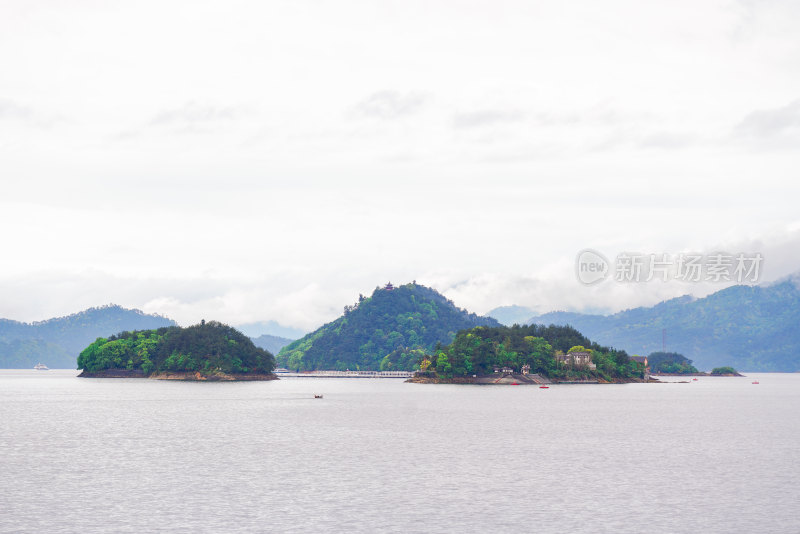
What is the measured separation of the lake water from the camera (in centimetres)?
5303

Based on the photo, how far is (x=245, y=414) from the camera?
143500 mm

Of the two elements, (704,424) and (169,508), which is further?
(704,424)

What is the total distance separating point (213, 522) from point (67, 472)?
2660cm

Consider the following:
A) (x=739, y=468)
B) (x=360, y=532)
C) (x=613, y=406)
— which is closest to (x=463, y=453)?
(x=739, y=468)

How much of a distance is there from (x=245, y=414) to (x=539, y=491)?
8870cm

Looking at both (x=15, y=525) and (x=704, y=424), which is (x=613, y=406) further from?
(x=15, y=525)

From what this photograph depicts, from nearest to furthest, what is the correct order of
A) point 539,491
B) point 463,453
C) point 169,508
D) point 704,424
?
1. point 169,508
2. point 539,491
3. point 463,453
4. point 704,424

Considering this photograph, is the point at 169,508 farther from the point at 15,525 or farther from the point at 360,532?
the point at 360,532

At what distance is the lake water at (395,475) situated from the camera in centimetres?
5303

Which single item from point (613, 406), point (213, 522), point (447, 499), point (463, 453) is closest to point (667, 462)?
point (463, 453)

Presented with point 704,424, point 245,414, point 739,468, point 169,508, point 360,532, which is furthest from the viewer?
point 245,414

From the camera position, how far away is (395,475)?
71250 millimetres

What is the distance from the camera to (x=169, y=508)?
56406mm

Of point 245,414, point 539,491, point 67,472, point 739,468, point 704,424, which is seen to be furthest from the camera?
point 245,414
